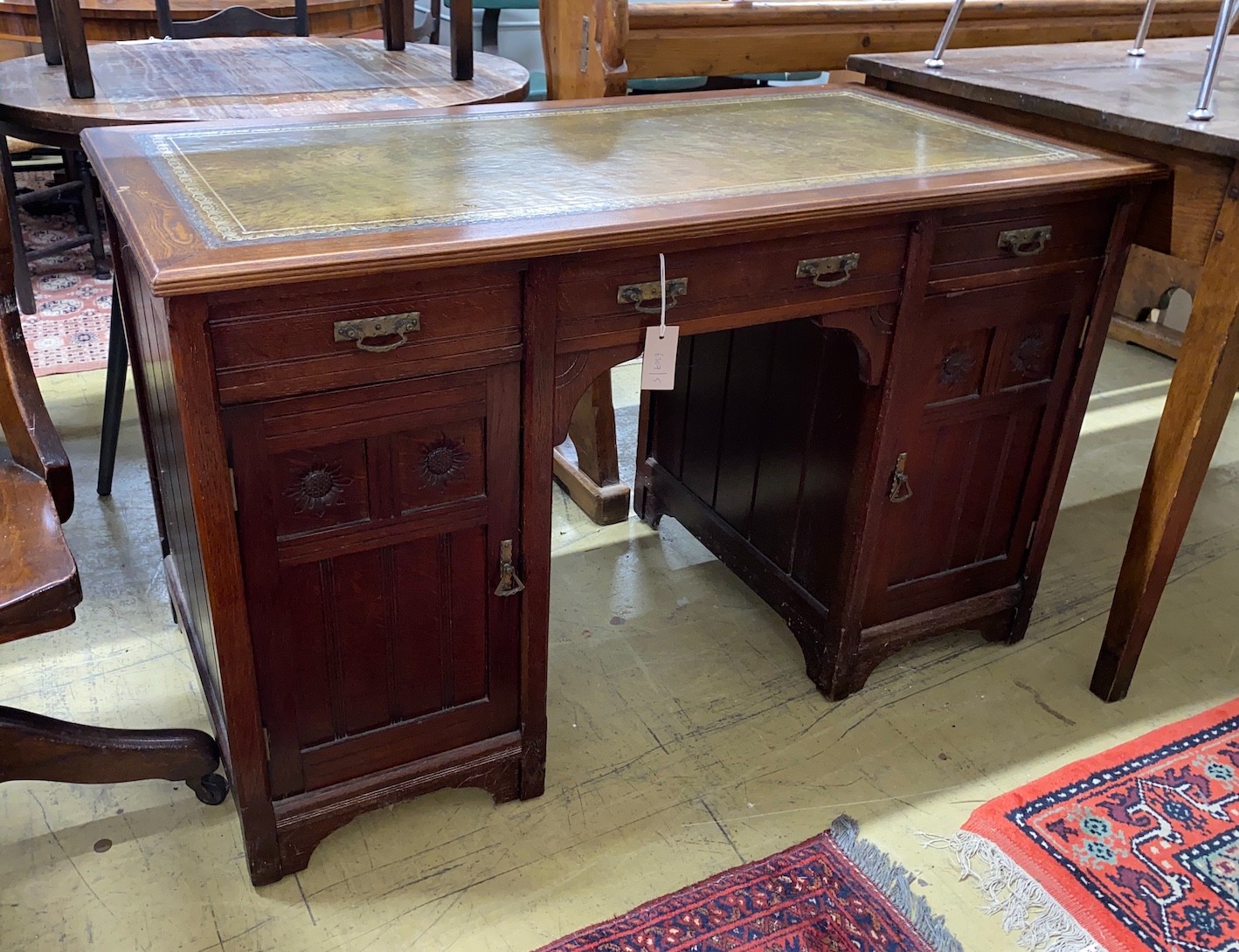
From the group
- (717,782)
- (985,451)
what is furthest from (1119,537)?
(717,782)

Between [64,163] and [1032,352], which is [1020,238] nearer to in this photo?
[1032,352]

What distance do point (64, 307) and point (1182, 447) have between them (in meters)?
3.30

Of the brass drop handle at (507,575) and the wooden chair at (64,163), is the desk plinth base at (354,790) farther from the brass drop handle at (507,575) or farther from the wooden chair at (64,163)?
the wooden chair at (64,163)

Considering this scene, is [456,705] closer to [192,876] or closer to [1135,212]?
[192,876]

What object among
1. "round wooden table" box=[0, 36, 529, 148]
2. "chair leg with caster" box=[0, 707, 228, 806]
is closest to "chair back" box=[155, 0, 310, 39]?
"round wooden table" box=[0, 36, 529, 148]

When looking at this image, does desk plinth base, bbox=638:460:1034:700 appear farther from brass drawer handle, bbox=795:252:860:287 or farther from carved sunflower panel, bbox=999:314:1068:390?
brass drawer handle, bbox=795:252:860:287

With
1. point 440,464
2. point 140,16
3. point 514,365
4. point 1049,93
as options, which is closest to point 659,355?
point 514,365

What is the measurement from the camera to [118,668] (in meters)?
1.93

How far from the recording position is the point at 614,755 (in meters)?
1.80

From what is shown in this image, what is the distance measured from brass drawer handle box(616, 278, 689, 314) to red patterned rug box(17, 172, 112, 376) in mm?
Answer: 2168

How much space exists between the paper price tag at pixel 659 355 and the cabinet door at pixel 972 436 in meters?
0.41

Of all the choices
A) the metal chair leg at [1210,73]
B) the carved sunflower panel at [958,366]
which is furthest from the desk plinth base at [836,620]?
the metal chair leg at [1210,73]

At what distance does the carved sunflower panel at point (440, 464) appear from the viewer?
4.33 ft

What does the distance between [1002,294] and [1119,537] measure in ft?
3.77
